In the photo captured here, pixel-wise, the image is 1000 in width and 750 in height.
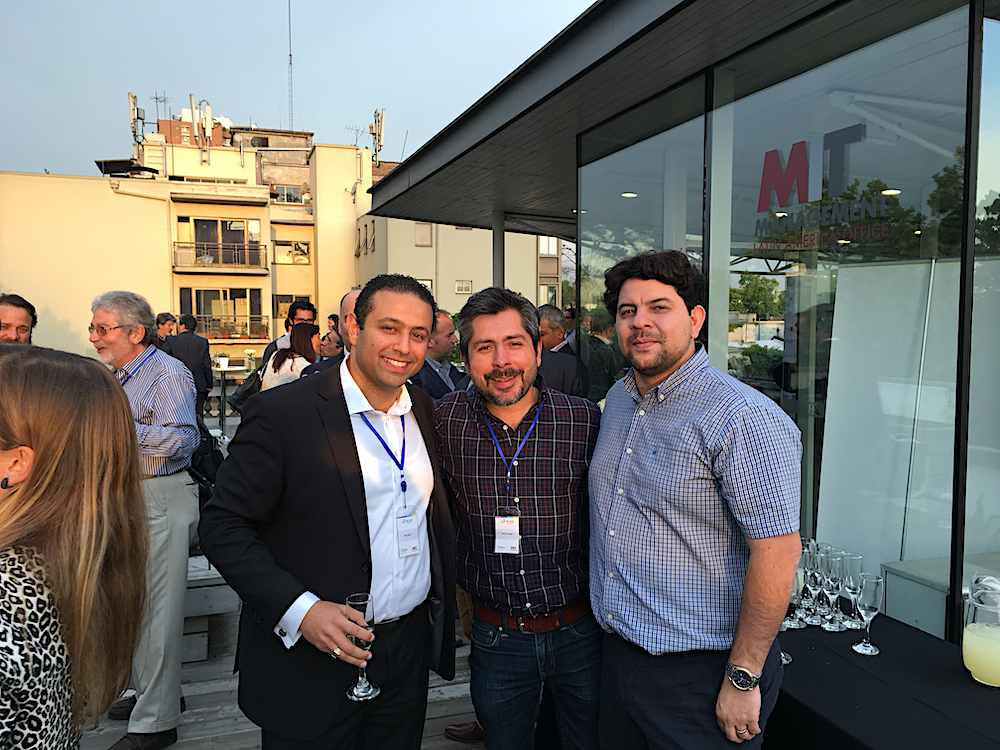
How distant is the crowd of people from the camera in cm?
130

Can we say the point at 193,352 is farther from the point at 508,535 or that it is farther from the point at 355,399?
the point at 508,535

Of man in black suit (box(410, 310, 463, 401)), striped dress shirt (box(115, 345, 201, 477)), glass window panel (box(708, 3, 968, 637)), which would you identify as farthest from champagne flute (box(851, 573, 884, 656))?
striped dress shirt (box(115, 345, 201, 477))

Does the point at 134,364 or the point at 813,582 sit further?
the point at 134,364

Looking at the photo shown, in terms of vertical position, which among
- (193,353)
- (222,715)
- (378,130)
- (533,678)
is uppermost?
(378,130)

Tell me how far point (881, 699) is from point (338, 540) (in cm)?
158

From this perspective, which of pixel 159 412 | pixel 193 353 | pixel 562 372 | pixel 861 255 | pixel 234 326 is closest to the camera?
pixel 159 412

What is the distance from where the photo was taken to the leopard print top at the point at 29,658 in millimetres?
1129

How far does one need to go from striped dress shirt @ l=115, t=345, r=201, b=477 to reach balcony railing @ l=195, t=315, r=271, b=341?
1094 inches

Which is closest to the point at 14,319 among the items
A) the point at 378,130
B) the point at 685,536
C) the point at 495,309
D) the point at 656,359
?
the point at 495,309

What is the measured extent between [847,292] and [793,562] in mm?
2743

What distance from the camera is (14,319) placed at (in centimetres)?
396

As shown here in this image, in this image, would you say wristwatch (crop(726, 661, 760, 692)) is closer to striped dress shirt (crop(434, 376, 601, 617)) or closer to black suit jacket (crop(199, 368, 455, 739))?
striped dress shirt (crop(434, 376, 601, 617))

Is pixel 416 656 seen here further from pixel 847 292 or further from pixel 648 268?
pixel 847 292

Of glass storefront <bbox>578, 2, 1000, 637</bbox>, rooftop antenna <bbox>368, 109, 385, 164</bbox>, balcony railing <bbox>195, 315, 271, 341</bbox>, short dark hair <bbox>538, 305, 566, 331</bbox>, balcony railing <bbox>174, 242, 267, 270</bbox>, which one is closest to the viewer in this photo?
glass storefront <bbox>578, 2, 1000, 637</bbox>
